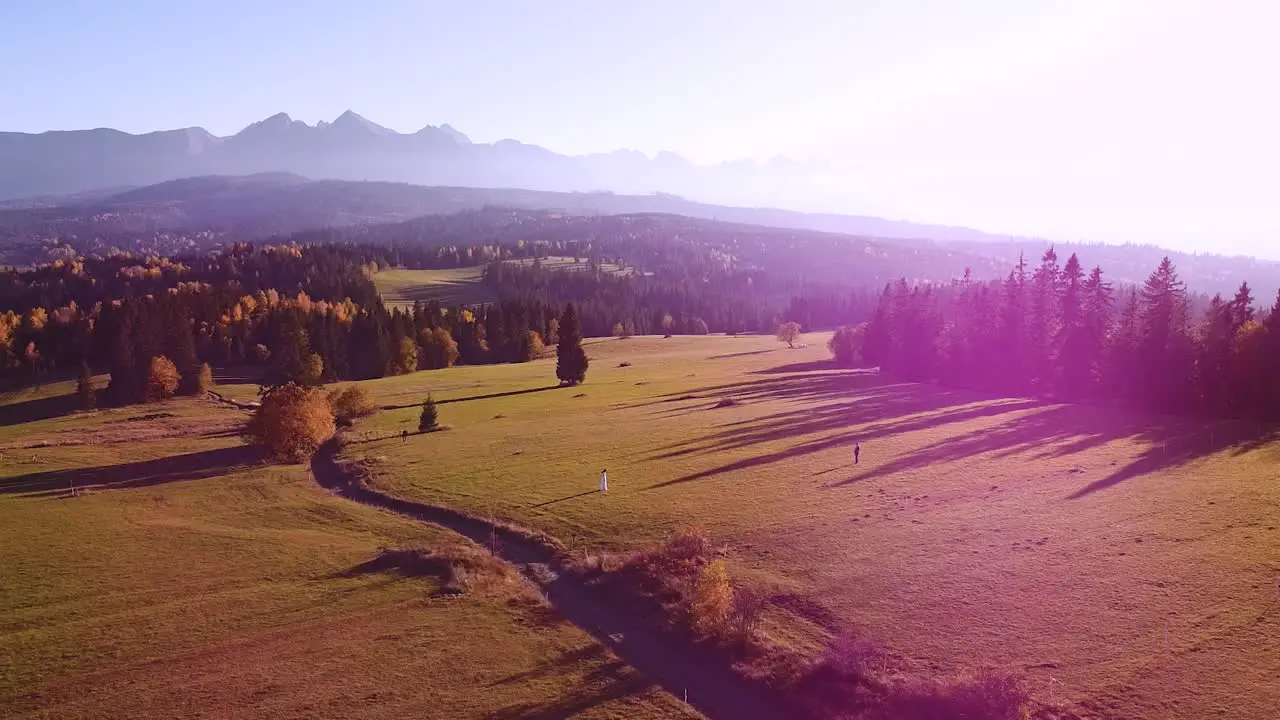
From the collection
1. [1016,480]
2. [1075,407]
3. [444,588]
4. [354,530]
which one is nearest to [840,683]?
[444,588]

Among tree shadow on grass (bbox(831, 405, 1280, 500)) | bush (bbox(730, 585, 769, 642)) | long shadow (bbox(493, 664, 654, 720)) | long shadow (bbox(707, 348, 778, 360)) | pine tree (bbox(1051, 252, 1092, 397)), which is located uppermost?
pine tree (bbox(1051, 252, 1092, 397))

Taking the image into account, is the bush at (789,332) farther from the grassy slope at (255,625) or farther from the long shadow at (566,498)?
the grassy slope at (255,625)

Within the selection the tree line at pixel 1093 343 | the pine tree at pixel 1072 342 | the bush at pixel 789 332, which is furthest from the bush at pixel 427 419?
the bush at pixel 789 332

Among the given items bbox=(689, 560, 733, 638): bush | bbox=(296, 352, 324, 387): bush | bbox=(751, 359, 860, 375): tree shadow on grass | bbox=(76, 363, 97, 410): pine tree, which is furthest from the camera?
bbox=(751, 359, 860, 375): tree shadow on grass

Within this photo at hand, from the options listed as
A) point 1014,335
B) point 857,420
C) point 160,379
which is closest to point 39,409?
point 160,379

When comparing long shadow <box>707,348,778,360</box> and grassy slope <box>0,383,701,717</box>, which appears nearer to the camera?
grassy slope <box>0,383,701,717</box>

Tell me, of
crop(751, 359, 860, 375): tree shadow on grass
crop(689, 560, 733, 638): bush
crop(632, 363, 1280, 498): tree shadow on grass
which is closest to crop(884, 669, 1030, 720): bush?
crop(689, 560, 733, 638): bush

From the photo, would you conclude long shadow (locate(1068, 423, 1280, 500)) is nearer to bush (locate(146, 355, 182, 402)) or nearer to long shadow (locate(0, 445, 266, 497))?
long shadow (locate(0, 445, 266, 497))
